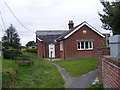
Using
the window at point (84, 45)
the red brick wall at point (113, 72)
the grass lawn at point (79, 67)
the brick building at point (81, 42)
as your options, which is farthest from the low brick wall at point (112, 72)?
the window at point (84, 45)

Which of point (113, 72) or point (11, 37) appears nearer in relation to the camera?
point (113, 72)

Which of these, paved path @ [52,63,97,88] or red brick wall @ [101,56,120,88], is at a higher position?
red brick wall @ [101,56,120,88]

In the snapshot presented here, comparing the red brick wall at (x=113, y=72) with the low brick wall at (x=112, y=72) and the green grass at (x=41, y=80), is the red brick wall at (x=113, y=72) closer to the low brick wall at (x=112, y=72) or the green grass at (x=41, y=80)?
the low brick wall at (x=112, y=72)

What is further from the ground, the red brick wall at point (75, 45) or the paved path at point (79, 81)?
the red brick wall at point (75, 45)

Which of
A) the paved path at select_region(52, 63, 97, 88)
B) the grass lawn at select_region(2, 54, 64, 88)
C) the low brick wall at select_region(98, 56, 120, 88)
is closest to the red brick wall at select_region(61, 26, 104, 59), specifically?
the grass lawn at select_region(2, 54, 64, 88)

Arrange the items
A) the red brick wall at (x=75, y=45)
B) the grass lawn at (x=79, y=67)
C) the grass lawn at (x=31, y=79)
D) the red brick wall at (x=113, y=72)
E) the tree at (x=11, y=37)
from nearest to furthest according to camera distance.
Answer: the red brick wall at (x=113, y=72)
the grass lawn at (x=31, y=79)
the grass lawn at (x=79, y=67)
the red brick wall at (x=75, y=45)
the tree at (x=11, y=37)

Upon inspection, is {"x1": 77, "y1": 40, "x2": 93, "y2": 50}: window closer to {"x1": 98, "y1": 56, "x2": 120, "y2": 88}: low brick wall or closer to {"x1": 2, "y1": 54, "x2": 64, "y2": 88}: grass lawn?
{"x1": 2, "y1": 54, "x2": 64, "y2": 88}: grass lawn

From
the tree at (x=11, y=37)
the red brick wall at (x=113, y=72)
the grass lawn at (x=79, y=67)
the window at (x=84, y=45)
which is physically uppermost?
the tree at (x=11, y=37)

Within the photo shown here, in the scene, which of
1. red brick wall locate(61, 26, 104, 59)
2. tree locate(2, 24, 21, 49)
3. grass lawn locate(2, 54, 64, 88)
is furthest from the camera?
tree locate(2, 24, 21, 49)

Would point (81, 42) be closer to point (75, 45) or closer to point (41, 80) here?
point (75, 45)

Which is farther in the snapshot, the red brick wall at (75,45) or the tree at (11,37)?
the tree at (11,37)

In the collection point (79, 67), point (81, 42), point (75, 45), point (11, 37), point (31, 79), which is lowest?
point (31, 79)

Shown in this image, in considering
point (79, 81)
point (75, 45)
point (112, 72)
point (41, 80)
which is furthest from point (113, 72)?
point (75, 45)

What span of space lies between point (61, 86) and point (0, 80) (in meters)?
2.51
